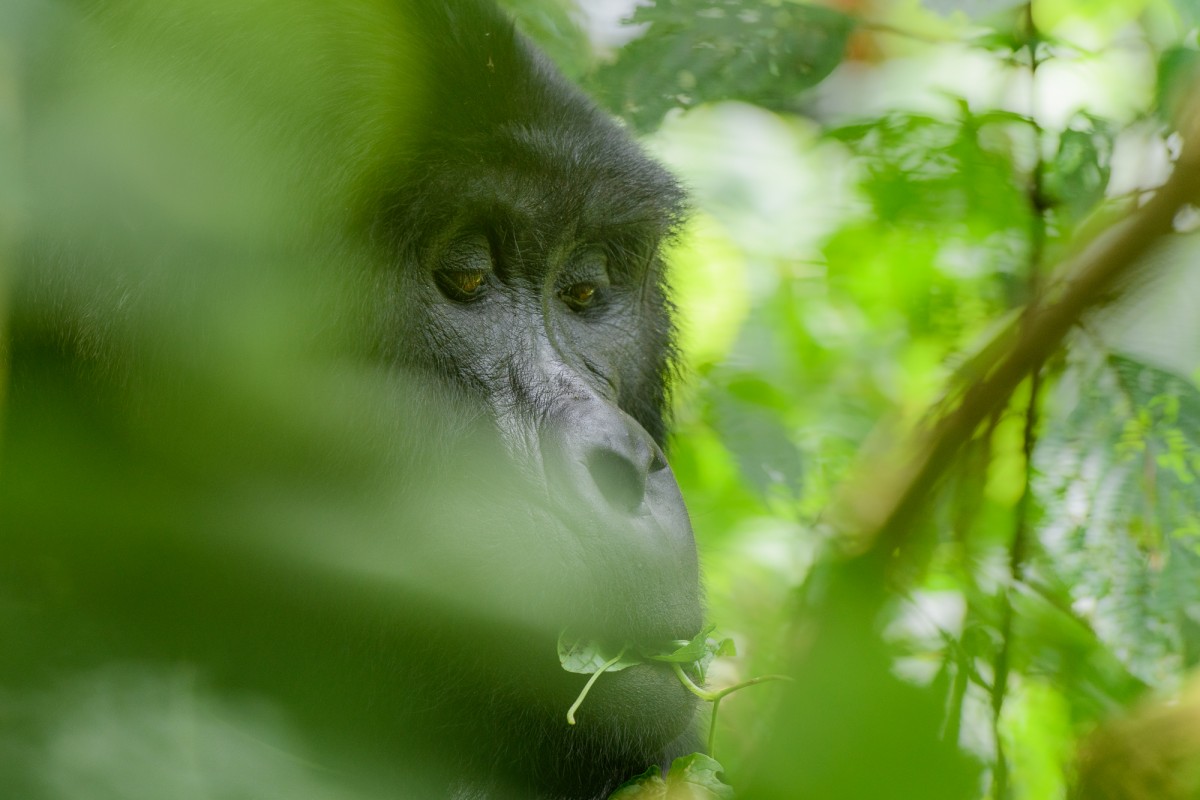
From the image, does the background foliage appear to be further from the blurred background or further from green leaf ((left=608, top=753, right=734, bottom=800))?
green leaf ((left=608, top=753, right=734, bottom=800))

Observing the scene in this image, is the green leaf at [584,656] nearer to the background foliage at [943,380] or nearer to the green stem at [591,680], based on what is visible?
the green stem at [591,680]

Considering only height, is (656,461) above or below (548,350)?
below

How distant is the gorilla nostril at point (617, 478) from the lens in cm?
216

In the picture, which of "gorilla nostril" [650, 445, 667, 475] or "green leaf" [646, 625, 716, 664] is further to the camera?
"gorilla nostril" [650, 445, 667, 475]

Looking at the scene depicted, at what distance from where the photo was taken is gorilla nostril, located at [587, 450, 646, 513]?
216cm

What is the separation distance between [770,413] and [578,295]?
2.13ft

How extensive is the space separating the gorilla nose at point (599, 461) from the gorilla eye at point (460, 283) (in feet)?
1.19

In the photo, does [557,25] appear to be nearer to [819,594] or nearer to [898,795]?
[819,594]

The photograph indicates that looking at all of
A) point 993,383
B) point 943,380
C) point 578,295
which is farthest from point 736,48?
point 993,383

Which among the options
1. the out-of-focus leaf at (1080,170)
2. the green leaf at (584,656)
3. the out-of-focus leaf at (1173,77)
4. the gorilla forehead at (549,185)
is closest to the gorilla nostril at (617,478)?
the green leaf at (584,656)

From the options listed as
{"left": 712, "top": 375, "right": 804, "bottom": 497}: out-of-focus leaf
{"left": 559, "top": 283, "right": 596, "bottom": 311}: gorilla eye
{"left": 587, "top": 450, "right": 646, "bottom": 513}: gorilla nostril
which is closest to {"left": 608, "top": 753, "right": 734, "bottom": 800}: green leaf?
{"left": 587, "top": 450, "right": 646, "bottom": 513}: gorilla nostril

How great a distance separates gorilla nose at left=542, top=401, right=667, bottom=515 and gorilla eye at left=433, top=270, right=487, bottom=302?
1.19 ft

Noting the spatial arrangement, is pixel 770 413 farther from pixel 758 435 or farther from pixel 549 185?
pixel 549 185

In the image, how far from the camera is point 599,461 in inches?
86.2
